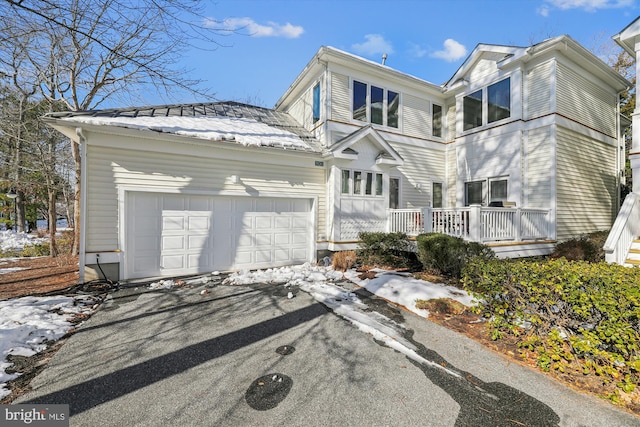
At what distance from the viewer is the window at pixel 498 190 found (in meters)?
9.36

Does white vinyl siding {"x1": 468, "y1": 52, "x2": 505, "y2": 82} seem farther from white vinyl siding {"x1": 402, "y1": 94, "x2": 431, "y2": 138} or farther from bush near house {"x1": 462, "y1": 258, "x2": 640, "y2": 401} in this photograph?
bush near house {"x1": 462, "y1": 258, "x2": 640, "y2": 401}

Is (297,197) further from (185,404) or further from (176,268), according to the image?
(185,404)

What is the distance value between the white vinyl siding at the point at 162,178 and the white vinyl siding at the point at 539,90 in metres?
7.53

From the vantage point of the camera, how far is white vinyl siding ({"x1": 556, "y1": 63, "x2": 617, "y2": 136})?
8.64m

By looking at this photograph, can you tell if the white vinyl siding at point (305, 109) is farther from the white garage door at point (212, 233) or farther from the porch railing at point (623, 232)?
the porch railing at point (623, 232)

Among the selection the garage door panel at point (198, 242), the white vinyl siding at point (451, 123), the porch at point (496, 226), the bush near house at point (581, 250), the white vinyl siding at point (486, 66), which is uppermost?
the white vinyl siding at point (486, 66)

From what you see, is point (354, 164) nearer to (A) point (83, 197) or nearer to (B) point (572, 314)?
(B) point (572, 314)

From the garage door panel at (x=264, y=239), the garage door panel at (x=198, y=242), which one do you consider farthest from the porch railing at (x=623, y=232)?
the garage door panel at (x=198, y=242)

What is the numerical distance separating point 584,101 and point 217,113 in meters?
12.8

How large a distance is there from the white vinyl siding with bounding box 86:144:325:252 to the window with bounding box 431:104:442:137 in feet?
20.7

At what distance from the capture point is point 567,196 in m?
8.74

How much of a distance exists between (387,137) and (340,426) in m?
9.49

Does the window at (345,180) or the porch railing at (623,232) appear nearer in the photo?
the porch railing at (623,232)

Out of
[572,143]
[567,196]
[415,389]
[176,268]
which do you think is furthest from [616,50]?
[176,268]
